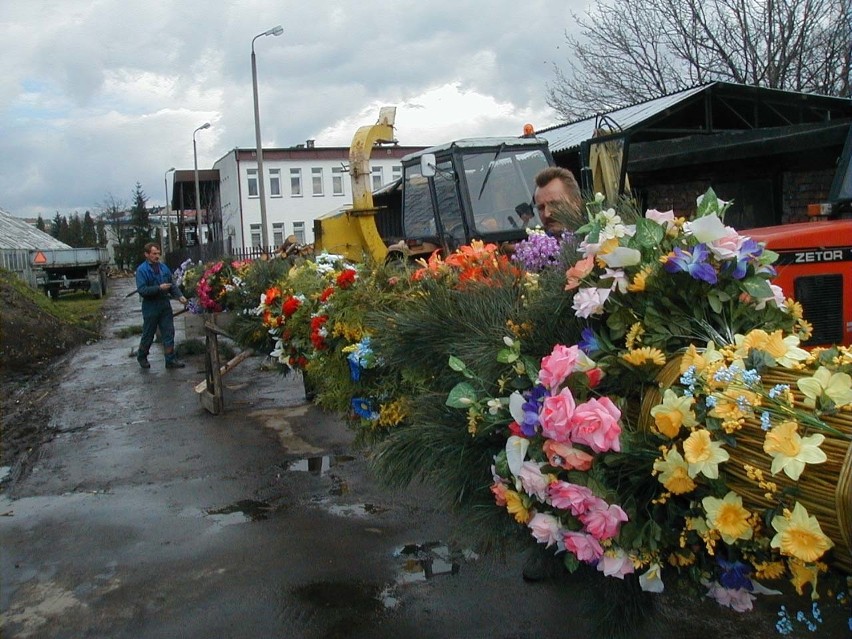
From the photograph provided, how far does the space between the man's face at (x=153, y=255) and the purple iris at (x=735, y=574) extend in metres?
10.4

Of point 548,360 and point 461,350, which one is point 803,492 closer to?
point 548,360

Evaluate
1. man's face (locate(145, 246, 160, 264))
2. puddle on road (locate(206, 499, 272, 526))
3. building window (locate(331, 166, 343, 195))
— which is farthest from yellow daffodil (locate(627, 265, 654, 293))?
building window (locate(331, 166, 343, 195))

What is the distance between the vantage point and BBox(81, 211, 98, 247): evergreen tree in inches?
2926

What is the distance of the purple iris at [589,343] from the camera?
2424 millimetres

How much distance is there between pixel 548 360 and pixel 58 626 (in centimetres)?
283

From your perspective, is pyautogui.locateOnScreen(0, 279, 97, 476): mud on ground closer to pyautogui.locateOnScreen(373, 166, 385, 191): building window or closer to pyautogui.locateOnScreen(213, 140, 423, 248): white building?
pyautogui.locateOnScreen(213, 140, 423, 248): white building

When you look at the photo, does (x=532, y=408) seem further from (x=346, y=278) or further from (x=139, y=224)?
(x=139, y=224)

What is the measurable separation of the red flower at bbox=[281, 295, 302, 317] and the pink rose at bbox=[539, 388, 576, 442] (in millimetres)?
3165

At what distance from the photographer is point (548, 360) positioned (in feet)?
7.67

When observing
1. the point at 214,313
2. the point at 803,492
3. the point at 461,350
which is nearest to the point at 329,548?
the point at 461,350

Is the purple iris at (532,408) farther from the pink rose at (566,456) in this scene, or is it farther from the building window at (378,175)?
the building window at (378,175)

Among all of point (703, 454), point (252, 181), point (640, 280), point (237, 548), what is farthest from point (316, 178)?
point (703, 454)

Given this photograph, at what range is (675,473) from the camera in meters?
2.04

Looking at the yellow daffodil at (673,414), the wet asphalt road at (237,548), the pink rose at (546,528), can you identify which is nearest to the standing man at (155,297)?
the wet asphalt road at (237,548)
